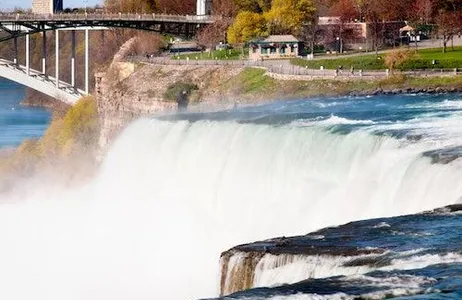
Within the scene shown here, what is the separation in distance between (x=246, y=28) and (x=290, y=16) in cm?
310

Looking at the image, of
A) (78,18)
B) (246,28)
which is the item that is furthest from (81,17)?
(246,28)

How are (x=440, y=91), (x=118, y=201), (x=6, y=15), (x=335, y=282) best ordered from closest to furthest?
(x=335, y=282) → (x=118, y=201) → (x=440, y=91) → (x=6, y=15)

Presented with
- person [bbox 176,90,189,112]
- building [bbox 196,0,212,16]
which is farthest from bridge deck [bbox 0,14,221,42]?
person [bbox 176,90,189,112]

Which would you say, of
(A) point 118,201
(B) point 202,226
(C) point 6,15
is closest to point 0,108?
(C) point 6,15

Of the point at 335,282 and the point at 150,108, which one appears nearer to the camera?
the point at 335,282

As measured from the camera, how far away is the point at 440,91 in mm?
57375

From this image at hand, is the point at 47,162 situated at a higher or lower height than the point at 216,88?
lower

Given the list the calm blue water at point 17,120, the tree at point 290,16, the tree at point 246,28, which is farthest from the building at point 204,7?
the calm blue water at point 17,120

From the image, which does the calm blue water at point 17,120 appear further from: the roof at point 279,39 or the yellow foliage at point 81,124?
the roof at point 279,39

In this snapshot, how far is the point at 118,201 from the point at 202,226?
9.56 m

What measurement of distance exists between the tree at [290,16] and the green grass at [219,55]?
10.3ft

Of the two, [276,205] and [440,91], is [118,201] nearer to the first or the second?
[276,205]

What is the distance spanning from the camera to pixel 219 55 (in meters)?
84.8

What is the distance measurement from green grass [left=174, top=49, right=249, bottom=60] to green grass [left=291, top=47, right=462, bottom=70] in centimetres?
863
